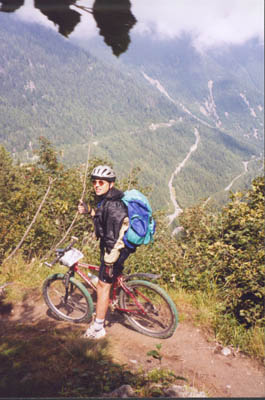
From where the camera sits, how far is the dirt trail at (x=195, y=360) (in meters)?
3.33

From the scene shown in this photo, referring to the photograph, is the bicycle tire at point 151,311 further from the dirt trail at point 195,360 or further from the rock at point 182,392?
the rock at point 182,392

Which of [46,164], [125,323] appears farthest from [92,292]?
Answer: [46,164]

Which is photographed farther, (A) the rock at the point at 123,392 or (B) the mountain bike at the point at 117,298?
(B) the mountain bike at the point at 117,298

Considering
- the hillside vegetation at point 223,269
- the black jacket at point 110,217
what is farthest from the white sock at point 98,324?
the hillside vegetation at point 223,269

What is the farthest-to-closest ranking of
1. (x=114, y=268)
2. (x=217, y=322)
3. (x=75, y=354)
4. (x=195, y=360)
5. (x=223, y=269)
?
(x=223, y=269) < (x=217, y=322) < (x=114, y=268) < (x=195, y=360) < (x=75, y=354)

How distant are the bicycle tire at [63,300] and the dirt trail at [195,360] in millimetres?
236

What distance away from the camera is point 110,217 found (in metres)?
3.54

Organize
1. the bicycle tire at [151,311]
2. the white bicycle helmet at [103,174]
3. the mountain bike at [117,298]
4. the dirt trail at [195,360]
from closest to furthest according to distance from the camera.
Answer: the dirt trail at [195,360], the white bicycle helmet at [103,174], the bicycle tire at [151,311], the mountain bike at [117,298]

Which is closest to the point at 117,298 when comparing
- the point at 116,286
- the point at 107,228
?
the point at 116,286

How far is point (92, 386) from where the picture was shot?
2809 mm

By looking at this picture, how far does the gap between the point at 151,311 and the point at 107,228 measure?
2.08 m

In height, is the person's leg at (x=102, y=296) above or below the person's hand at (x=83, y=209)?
below

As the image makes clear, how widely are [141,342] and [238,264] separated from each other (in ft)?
7.70

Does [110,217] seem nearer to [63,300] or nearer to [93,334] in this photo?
[93,334]
